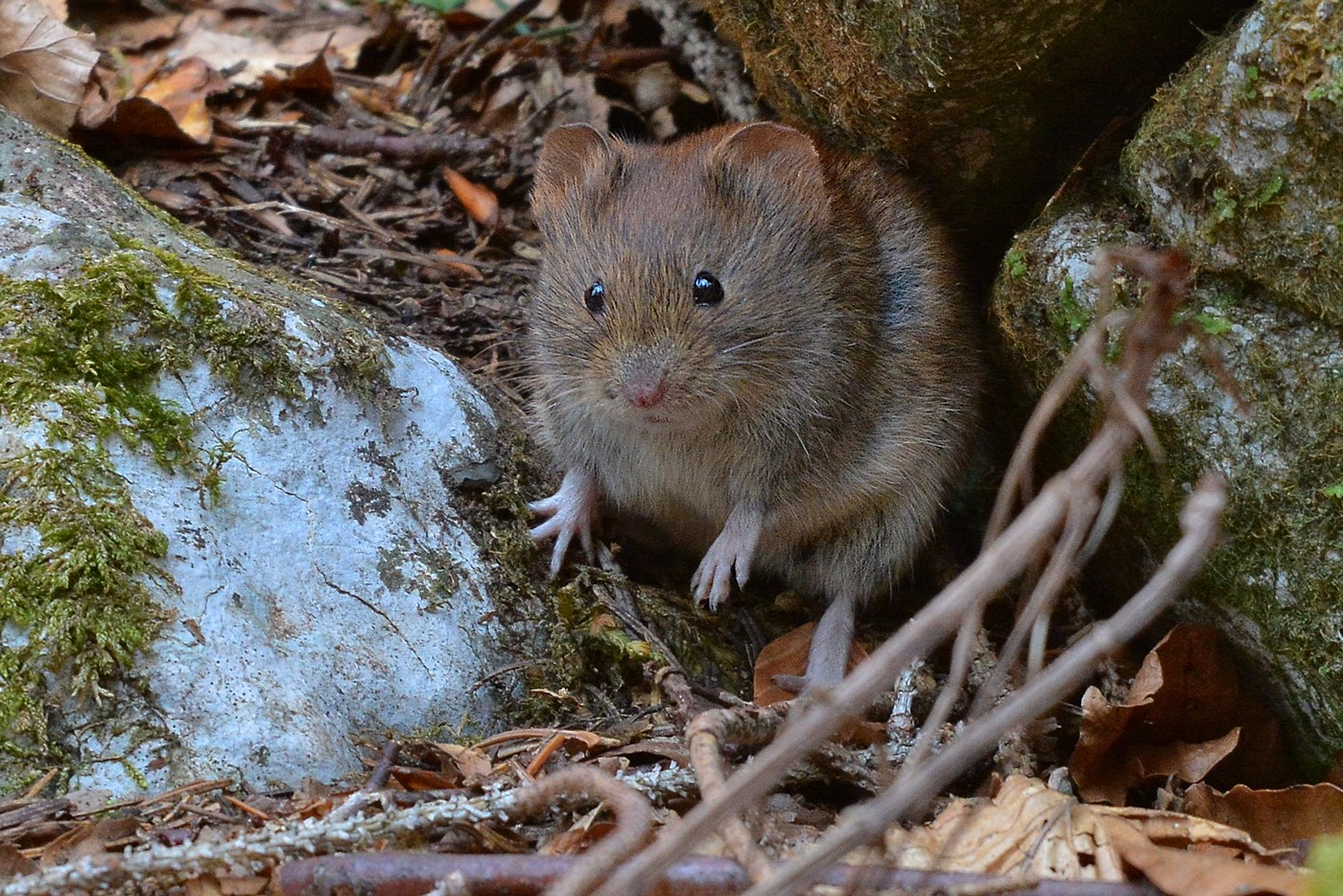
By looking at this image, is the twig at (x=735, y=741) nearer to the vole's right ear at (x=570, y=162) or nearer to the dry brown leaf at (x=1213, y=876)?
the dry brown leaf at (x=1213, y=876)

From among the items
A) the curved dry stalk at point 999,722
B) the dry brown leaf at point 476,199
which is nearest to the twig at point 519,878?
the curved dry stalk at point 999,722

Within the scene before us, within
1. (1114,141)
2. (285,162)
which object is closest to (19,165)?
(285,162)

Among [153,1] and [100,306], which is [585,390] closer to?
[100,306]

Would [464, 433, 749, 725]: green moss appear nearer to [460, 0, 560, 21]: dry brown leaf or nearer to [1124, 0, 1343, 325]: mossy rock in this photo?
[1124, 0, 1343, 325]: mossy rock

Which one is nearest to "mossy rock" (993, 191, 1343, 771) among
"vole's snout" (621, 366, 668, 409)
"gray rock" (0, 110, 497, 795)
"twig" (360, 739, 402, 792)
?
"vole's snout" (621, 366, 668, 409)

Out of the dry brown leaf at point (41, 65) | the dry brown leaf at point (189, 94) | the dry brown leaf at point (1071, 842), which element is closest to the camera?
the dry brown leaf at point (1071, 842)

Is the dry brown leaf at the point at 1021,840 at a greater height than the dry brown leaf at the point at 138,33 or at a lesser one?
lesser

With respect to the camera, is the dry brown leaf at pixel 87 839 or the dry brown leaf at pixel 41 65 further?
the dry brown leaf at pixel 41 65
